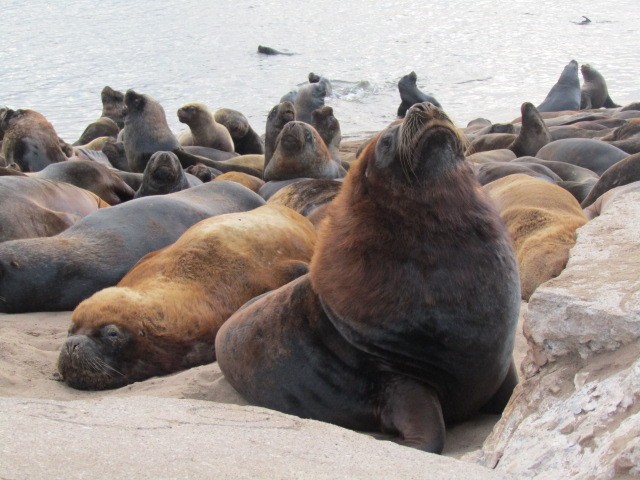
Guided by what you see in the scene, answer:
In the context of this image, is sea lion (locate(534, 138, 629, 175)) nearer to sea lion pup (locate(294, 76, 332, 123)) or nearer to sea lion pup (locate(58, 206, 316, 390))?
sea lion pup (locate(294, 76, 332, 123))

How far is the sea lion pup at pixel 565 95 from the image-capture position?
695 inches

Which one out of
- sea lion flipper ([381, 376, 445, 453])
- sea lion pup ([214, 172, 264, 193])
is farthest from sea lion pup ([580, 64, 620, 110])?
sea lion flipper ([381, 376, 445, 453])

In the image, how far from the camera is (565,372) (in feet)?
8.91

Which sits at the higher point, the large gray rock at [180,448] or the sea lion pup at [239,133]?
the large gray rock at [180,448]

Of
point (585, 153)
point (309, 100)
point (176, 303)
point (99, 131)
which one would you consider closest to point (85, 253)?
point (176, 303)

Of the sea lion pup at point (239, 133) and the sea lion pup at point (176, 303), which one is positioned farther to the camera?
the sea lion pup at point (239, 133)

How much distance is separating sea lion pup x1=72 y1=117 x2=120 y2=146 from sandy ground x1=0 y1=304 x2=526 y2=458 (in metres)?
9.47

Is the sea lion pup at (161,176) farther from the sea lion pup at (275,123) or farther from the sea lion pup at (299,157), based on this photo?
the sea lion pup at (275,123)

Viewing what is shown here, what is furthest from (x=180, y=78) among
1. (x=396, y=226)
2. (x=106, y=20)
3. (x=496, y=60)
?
(x=396, y=226)

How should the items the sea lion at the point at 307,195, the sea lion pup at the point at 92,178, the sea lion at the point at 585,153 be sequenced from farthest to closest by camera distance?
the sea lion at the point at 585,153 < the sea lion pup at the point at 92,178 < the sea lion at the point at 307,195

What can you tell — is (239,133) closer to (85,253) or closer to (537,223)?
(85,253)

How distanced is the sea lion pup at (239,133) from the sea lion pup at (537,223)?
7.21 meters

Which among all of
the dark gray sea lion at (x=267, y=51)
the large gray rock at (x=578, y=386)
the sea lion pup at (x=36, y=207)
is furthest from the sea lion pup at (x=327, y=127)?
the dark gray sea lion at (x=267, y=51)

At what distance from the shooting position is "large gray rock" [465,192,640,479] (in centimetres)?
217
